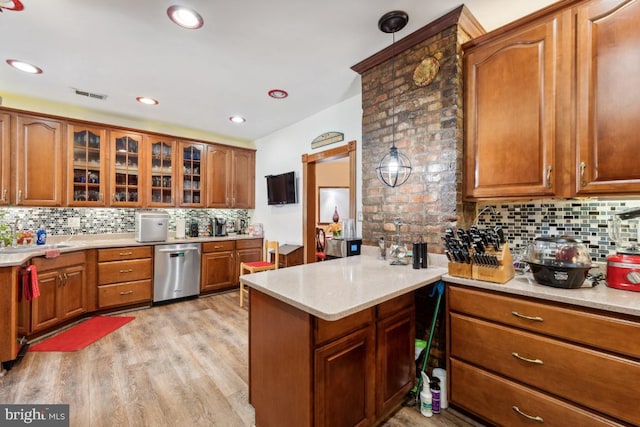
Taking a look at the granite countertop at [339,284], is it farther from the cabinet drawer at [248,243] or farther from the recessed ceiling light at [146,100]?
the recessed ceiling light at [146,100]

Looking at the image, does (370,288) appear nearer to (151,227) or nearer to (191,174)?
(151,227)

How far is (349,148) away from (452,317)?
207cm

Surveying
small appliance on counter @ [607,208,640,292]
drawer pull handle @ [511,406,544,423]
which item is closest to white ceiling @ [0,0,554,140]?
small appliance on counter @ [607,208,640,292]

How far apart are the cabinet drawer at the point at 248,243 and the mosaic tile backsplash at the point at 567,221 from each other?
3.58m

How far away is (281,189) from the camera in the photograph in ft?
14.1

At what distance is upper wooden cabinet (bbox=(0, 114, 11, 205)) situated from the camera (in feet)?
10.0

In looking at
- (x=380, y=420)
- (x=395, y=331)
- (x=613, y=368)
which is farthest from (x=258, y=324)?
(x=613, y=368)

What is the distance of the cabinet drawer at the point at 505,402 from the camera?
4.49 ft

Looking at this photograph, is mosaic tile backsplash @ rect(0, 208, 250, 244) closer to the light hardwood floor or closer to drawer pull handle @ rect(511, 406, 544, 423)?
the light hardwood floor

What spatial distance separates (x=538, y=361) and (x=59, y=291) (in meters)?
4.27

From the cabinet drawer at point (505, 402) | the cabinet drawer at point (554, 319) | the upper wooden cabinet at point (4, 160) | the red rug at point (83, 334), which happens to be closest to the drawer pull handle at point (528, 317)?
the cabinet drawer at point (554, 319)

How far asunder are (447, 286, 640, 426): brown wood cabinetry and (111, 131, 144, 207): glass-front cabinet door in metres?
4.24

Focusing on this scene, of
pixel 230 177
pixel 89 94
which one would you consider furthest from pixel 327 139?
pixel 89 94

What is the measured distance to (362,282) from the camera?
1631mm
